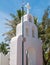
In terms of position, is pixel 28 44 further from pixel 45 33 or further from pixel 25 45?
pixel 45 33

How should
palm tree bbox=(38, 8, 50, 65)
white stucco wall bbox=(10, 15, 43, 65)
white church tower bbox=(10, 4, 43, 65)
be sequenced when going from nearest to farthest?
white stucco wall bbox=(10, 15, 43, 65)
white church tower bbox=(10, 4, 43, 65)
palm tree bbox=(38, 8, 50, 65)

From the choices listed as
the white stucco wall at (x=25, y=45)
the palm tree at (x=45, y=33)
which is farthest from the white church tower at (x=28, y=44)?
the palm tree at (x=45, y=33)

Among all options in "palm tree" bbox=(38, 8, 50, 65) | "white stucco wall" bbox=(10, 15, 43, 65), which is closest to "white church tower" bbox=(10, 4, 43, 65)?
"white stucco wall" bbox=(10, 15, 43, 65)

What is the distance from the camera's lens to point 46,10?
881 inches

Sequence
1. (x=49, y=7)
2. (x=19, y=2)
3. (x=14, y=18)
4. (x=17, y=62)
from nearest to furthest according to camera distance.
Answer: (x=19, y=2)
(x=17, y=62)
(x=49, y=7)
(x=14, y=18)

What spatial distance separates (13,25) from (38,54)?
21.2 ft

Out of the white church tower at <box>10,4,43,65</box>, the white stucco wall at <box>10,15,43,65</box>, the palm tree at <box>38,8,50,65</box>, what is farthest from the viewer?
the palm tree at <box>38,8,50,65</box>

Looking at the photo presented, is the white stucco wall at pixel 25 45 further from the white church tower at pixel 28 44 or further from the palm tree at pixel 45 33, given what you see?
the palm tree at pixel 45 33

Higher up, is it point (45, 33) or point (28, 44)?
point (45, 33)

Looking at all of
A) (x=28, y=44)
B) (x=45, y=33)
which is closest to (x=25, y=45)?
(x=28, y=44)

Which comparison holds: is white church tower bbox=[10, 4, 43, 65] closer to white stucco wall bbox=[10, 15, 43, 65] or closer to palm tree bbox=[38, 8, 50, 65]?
white stucco wall bbox=[10, 15, 43, 65]

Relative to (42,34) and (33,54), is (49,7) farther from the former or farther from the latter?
(33,54)

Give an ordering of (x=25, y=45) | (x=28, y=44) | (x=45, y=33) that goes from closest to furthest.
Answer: (x=25, y=45)
(x=28, y=44)
(x=45, y=33)

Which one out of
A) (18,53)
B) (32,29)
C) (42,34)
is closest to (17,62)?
(18,53)
